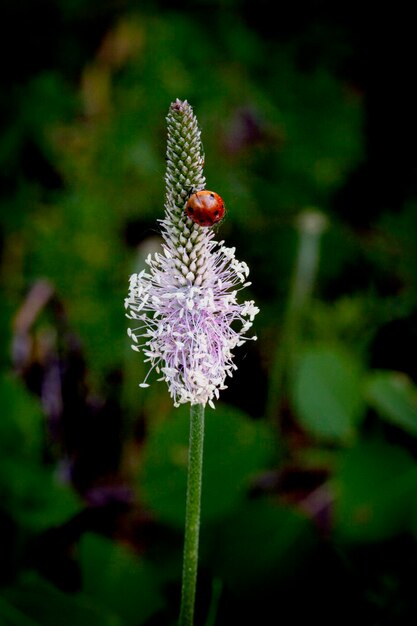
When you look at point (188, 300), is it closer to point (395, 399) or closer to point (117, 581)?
point (117, 581)


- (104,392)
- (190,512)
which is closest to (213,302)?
(190,512)

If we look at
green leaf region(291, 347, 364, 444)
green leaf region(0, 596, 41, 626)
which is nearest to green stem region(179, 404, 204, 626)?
green leaf region(0, 596, 41, 626)

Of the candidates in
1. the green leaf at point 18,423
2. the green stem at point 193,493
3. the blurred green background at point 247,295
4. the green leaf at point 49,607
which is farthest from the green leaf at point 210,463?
the green stem at point 193,493

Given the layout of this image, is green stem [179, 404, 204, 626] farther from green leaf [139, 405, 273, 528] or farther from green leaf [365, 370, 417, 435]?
green leaf [365, 370, 417, 435]

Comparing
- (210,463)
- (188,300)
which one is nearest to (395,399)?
(210,463)

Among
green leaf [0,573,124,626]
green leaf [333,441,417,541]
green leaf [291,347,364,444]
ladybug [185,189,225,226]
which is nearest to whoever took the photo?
ladybug [185,189,225,226]

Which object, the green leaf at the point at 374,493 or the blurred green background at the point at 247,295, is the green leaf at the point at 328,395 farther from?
the green leaf at the point at 374,493

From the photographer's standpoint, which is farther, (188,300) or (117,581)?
(117,581)
